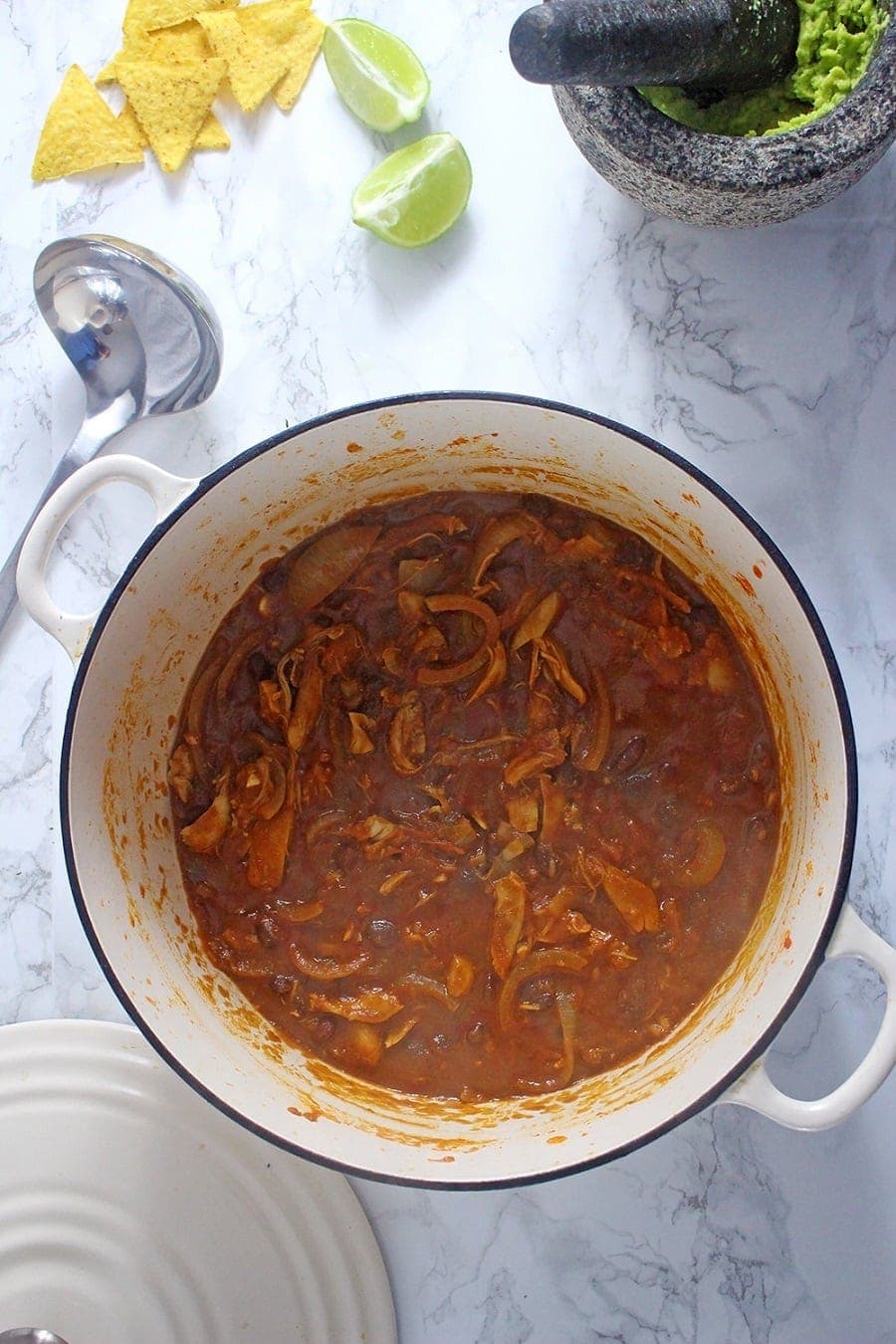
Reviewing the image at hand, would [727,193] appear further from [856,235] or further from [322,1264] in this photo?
[322,1264]

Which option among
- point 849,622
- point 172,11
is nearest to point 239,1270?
point 849,622

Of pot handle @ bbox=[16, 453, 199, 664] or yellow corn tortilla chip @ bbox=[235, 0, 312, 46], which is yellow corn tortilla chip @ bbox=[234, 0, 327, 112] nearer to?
yellow corn tortilla chip @ bbox=[235, 0, 312, 46]

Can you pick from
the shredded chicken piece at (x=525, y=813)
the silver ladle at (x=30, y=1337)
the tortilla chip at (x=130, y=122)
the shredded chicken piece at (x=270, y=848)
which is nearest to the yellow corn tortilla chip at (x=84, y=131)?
the tortilla chip at (x=130, y=122)

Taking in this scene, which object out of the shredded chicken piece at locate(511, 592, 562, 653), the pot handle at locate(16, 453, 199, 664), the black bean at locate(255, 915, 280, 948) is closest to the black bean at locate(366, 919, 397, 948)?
the black bean at locate(255, 915, 280, 948)

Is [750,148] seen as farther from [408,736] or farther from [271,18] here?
[408,736]

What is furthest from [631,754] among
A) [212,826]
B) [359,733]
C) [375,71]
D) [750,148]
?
[375,71]
